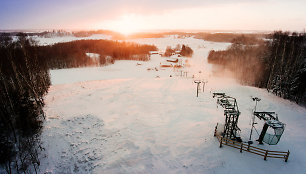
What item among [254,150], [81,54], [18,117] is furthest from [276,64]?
[81,54]

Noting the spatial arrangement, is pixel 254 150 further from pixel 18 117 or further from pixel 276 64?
pixel 276 64

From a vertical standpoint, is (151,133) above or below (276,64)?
below

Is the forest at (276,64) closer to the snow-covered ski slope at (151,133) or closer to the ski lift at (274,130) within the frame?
the snow-covered ski slope at (151,133)

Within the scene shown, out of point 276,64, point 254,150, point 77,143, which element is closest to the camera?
point 254,150

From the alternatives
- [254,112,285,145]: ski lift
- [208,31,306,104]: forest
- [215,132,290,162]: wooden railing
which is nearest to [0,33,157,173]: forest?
[215,132,290,162]: wooden railing

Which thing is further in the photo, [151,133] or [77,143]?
[151,133]

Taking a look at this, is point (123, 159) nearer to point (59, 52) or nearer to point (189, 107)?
point (189, 107)

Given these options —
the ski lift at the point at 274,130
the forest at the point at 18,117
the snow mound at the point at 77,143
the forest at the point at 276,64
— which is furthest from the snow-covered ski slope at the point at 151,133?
the forest at the point at 276,64
